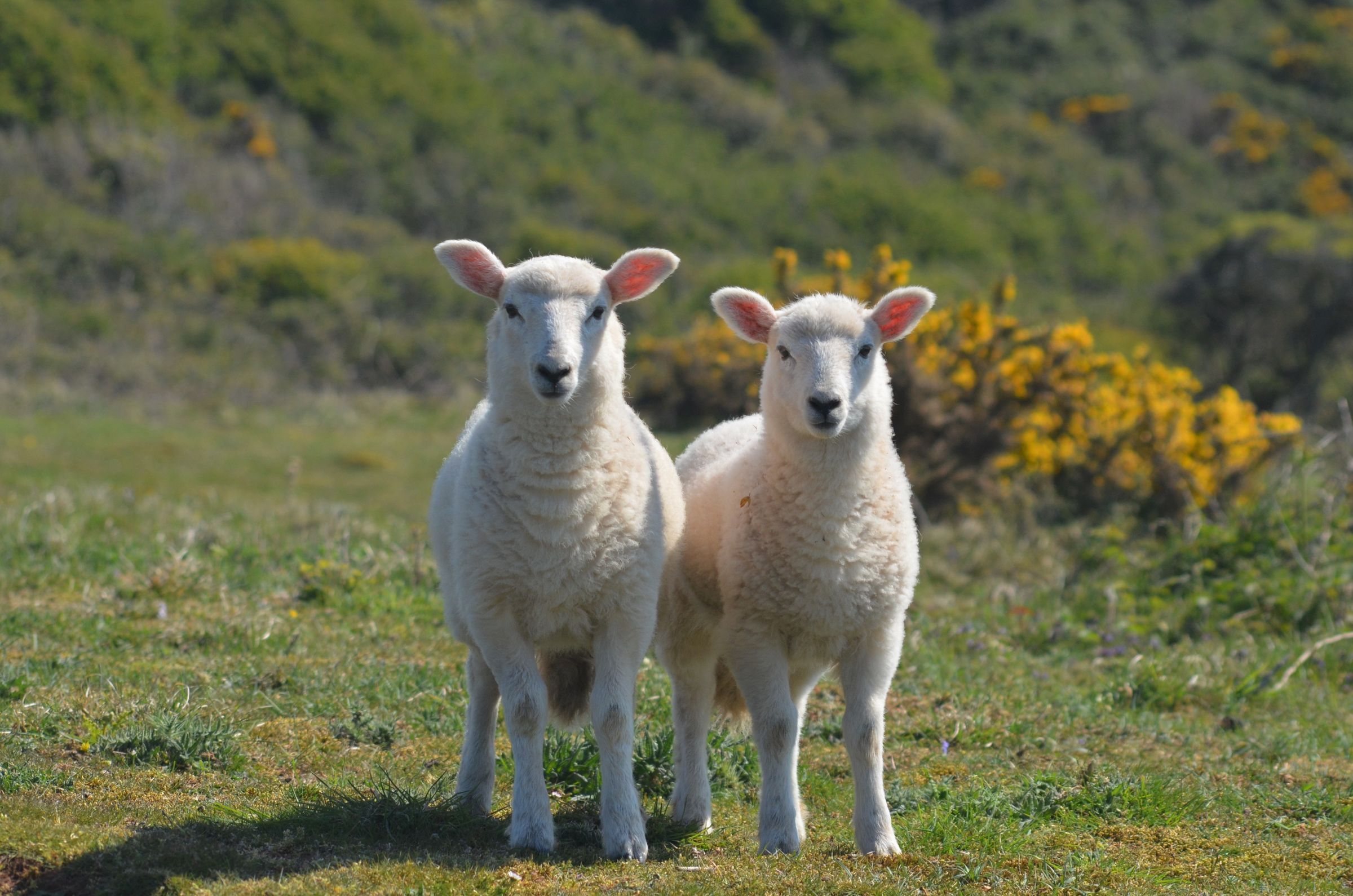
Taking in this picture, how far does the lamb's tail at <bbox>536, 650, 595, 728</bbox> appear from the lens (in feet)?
17.7

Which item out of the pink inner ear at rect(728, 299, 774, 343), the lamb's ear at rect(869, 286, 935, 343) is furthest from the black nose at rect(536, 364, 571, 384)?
the lamb's ear at rect(869, 286, 935, 343)

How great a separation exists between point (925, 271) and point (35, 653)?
67.1 ft

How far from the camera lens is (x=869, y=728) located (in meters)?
5.04

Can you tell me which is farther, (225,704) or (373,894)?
(225,704)

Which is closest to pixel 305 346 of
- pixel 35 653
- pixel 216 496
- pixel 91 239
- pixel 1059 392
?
pixel 91 239

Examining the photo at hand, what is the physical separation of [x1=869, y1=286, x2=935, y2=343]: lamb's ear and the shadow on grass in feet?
6.80

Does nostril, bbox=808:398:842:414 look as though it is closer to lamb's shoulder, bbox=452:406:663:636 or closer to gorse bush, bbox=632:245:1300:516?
lamb's shoulder, bbox=452:406:663:636

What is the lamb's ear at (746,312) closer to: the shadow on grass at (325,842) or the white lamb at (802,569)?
the white lamb at (802,569)

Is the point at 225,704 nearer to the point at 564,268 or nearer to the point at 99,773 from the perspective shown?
the point at 99,773

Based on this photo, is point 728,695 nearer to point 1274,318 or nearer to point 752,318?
point 752,318

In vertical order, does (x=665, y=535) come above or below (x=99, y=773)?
above

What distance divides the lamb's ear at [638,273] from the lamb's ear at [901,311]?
0.81 m

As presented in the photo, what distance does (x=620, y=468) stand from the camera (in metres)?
5.09

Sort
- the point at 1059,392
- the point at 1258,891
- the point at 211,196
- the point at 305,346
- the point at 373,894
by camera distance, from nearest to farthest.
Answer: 1. the point at 373,894
2. the point at 1258,891
3. the point at 1059,392
4. the point at 305,346
5. the point at 211,196
